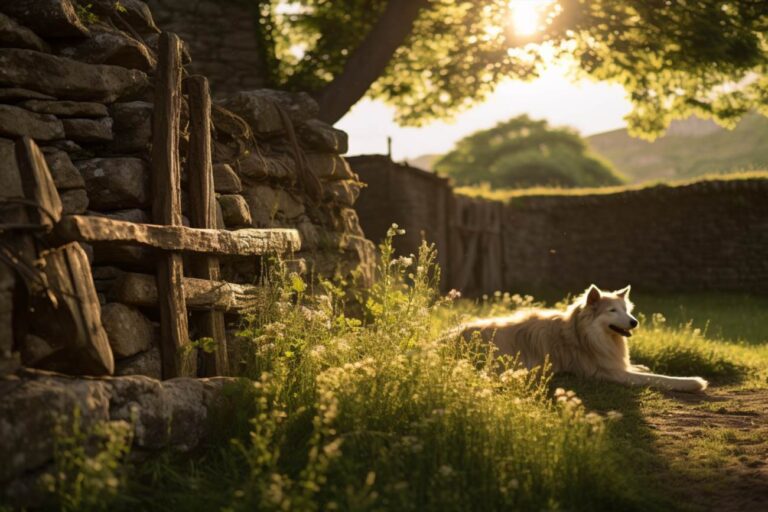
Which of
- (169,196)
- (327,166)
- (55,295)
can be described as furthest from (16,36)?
(327,166)

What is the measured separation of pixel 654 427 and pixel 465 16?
10.6 m

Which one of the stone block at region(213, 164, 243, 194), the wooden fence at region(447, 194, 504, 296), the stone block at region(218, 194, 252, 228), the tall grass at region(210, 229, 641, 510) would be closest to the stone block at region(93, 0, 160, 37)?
the stone block at region(213, 164, 243, 194)

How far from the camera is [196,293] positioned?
5695 millimetres

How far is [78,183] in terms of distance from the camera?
5.31 meters

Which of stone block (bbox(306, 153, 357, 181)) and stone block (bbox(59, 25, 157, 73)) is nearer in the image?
stone block (bbox(59, 25, 157, 73))

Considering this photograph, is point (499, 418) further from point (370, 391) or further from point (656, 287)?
point (656, 287)

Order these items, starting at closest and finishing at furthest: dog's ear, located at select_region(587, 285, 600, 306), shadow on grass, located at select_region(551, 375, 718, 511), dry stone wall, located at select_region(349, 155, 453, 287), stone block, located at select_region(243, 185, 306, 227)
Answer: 1. shadow on grass, located at select_region(551, 375, 718, 511)
2. stone block, located at select_region(243, 185, 306, 227)
3. dog's ear, located at select_region(587, 285, 600, 306)
4. dry stone wall, located at select_region(349, 155, 453, 287)

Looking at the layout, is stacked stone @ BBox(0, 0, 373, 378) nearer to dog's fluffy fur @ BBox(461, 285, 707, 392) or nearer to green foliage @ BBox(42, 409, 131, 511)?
green foliage @ BBox(42, 409, 131, 511)

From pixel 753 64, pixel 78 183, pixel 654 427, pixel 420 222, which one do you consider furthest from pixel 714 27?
pixel 78 183

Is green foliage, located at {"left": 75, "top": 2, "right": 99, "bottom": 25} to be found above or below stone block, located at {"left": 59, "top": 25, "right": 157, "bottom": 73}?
above

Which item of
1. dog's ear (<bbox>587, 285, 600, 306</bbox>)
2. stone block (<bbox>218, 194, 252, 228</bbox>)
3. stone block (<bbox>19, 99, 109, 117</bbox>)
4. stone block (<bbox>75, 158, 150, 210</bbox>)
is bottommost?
dog's ear (<bbox>587, 285, 600, 306</bbox>)

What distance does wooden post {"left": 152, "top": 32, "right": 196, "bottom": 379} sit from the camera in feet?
17.8

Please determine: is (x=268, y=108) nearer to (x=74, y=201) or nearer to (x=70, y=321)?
(x=74, y=201)

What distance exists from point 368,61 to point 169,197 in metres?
8.46
